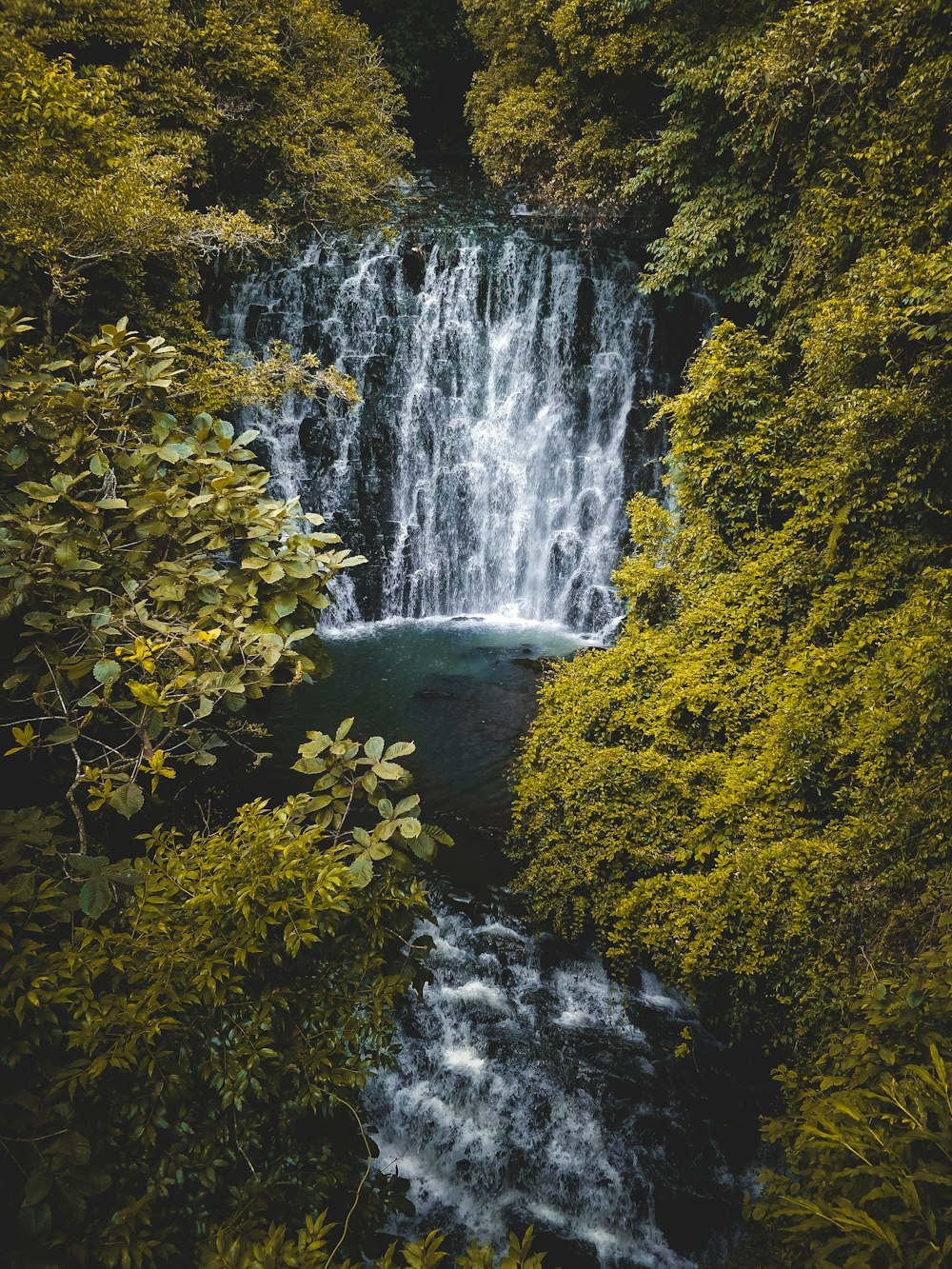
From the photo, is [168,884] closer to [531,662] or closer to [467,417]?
[531,662]

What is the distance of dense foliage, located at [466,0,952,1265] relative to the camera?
3.53 meters

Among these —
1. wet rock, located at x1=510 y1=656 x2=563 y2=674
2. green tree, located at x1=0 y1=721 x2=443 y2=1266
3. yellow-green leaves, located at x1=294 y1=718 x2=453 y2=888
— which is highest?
yellow-green leaves, located at x1=294 y1=718 x2=453 y2=888

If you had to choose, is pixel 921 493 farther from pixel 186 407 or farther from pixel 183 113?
pixel 183 113

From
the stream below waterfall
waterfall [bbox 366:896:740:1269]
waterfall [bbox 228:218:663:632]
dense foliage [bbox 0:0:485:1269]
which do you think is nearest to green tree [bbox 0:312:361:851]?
dense foliage [bbox 0:0:485:1269]

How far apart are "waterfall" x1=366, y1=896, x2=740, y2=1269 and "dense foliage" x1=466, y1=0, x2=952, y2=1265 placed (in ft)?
1.98

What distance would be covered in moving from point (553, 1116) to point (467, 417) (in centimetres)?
1367

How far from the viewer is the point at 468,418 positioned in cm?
1548

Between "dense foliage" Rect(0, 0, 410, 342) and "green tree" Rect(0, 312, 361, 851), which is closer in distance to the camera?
"green tree" Rect(0, 312, 361, 851)

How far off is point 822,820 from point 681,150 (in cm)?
1157

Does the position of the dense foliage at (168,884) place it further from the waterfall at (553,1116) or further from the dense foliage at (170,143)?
the dense foliage at (170,143)

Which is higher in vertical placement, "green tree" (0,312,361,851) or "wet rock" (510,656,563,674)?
"green tree" (0,312,361,851)

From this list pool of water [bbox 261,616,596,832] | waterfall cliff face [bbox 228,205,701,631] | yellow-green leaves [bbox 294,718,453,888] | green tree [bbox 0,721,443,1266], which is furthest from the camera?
waterfall cliff face [bbox 228,205,701,631]

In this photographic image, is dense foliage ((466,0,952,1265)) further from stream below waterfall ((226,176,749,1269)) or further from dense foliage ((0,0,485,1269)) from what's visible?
stream below waterfall ((226,176,749,1269))

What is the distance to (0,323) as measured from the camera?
151 inches
